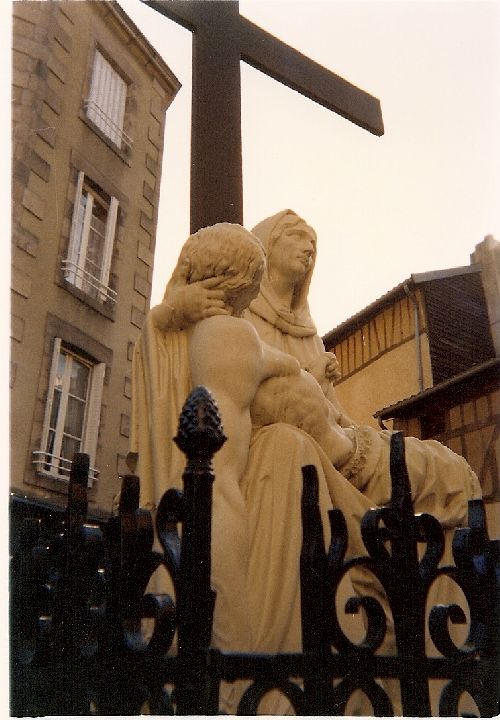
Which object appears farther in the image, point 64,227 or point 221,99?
point 64,227

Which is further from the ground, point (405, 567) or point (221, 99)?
point (221, 99)

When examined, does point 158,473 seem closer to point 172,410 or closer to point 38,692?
point 172,410

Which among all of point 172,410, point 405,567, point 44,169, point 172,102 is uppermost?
point 172,102

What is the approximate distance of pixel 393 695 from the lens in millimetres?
1669

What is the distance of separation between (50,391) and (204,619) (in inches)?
93.0

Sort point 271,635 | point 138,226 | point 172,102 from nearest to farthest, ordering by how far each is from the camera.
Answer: point 271,635 < point 172,102 < point 138,226

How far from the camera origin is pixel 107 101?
14.7 feet

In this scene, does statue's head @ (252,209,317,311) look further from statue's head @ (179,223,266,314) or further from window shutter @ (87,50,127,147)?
window shutter @ (87,50,127,147)

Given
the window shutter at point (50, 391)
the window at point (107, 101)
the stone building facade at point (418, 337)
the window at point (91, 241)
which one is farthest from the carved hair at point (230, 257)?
the stone building facade at point (418, 337)

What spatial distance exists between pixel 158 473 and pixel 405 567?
88cm

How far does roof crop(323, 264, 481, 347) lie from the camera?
33.3ft

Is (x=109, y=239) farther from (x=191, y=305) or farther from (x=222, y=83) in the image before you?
(x=191, y=305)

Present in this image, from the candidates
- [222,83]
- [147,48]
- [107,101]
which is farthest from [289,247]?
[107,101]

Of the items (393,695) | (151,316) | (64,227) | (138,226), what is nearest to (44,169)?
(64,227)
